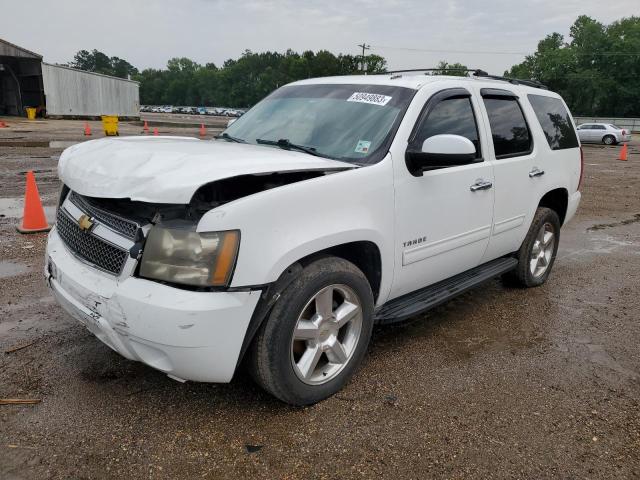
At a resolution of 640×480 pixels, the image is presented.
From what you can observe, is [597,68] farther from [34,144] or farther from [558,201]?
[558,201]

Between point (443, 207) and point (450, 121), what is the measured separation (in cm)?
66

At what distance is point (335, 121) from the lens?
11.0 ft

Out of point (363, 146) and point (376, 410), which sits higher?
point (363, 146)

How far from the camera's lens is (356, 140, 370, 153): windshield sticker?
10.0 ft

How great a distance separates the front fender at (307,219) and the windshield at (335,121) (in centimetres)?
25

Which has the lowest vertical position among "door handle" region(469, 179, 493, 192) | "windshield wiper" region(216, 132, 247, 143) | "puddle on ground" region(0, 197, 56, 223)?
"puddle on ground" region(0, 197, 56, 223)

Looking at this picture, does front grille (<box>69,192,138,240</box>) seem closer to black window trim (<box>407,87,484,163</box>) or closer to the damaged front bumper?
the damaged front bumper

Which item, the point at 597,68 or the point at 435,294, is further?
the point at 597,68

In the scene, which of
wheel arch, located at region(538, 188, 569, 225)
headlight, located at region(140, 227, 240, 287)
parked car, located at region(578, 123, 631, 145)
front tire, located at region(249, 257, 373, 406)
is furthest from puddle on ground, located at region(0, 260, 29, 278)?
parked car, located at region(578, 123, 631, 145)

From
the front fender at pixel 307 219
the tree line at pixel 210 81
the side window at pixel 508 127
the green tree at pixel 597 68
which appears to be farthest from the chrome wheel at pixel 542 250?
the tree line at pixel 210 81

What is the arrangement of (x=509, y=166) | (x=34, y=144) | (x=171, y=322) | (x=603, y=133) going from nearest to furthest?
(x=171, y=322)
(x=509, y=166)
(x=34, y=144)
(x=603, y=133)

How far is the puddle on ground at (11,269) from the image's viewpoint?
185 inches

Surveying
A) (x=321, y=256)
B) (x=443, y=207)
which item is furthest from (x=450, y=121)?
(x=321, y=256)

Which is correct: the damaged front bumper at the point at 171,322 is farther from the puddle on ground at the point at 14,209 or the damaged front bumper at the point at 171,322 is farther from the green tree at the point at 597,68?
the green tree at the point at 597,68
